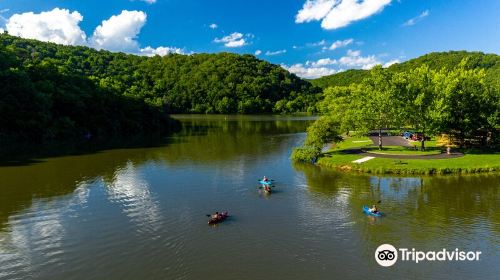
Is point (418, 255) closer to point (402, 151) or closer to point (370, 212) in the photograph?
point (370, 212)

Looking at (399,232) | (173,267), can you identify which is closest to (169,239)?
(173,267)

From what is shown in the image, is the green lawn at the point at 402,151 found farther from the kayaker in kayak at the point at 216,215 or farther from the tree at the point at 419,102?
the kayaker in kayak at the point at 216,215

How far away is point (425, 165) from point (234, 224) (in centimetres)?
3391

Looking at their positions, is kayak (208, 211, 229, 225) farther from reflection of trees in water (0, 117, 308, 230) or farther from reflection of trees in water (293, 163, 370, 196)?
reflection of trees in water (0, 117, 308, 230)

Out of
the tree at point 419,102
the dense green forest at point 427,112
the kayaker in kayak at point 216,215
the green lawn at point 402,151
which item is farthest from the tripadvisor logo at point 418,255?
the tree at point 419,102

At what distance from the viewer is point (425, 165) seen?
55969 mm

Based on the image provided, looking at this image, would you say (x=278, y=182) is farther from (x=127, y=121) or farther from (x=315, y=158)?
(x=127, y=121)

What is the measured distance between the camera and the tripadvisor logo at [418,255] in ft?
92.7

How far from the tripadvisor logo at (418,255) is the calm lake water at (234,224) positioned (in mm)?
620

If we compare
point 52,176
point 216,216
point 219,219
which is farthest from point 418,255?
point 52,176

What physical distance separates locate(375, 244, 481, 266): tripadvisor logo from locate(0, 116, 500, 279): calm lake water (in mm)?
620

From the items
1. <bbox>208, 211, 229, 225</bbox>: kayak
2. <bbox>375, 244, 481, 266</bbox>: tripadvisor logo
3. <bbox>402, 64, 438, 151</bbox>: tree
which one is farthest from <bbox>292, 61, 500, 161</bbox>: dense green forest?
<bbox>375, 244, 481, 266</bbox>: tripadvisor logo

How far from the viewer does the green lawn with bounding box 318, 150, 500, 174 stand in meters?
54.6

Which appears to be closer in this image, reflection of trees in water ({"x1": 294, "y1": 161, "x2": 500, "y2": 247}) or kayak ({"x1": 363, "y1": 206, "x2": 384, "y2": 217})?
reflection of trees in water ({"x1": 294, "y1": 161, "x2": 500, "y2": 247})
